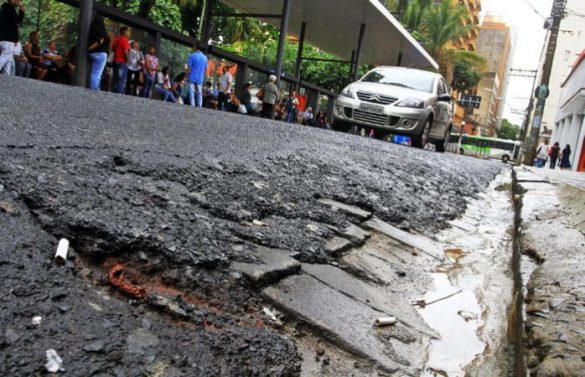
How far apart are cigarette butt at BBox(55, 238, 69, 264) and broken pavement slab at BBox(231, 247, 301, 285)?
1.75 feet

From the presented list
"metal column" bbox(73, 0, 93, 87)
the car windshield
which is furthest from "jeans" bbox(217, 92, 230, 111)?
"metal column" bbox(73, 0, 93, 87)

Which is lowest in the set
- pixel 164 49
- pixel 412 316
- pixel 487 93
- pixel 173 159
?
pixel 412 316

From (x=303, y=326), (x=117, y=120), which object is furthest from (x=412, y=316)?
(x=117, y=120)

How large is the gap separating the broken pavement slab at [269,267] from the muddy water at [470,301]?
57 cm

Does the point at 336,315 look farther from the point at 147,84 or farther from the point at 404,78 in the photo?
the point at 147,84

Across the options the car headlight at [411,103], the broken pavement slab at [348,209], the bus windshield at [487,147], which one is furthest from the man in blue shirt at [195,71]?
the bus windshield at [487,147]

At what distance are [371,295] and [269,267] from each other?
46cm

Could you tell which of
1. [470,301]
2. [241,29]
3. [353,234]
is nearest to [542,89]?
[353,234]

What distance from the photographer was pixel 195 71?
404 inches

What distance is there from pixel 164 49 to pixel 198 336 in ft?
36.7

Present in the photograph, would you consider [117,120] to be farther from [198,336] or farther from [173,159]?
[198,336]

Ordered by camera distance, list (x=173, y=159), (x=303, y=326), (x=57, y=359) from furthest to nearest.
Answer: (x=173, y=159) → (x=303, y=326) → (x=57, y=359)

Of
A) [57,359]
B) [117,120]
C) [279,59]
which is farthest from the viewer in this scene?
[279,59]

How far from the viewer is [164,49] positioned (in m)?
11.6
